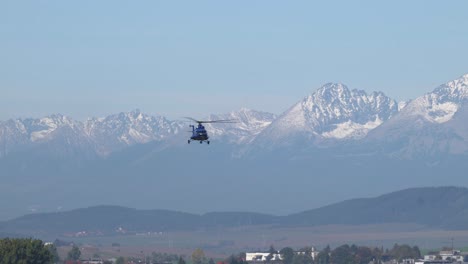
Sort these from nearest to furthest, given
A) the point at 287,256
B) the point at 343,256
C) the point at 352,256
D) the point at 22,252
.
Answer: the point at 22,252, the point at 352,256, the point at 343,256, the point at 287,256

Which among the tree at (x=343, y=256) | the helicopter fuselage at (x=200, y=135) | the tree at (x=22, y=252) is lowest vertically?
the tree at (x=22, y=252)

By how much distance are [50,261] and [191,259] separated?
8360cm

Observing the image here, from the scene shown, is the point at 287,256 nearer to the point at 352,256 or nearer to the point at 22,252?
the point at 352,256

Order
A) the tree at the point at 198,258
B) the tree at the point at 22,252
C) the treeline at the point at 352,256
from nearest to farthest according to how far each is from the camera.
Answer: the tree at the point at 22,252, the treeline at the point at 352,256, the tree at the point at 198,258

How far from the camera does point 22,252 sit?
111 metres

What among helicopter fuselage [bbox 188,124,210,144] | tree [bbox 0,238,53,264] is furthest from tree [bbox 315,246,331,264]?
helicopter fuselage [bbox 188,124,210,144]

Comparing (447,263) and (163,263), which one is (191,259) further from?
(447,263)

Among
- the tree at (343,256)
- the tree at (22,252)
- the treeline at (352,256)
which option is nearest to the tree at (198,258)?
the treeline at (352,256)

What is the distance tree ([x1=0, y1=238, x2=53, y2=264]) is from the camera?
359 ft

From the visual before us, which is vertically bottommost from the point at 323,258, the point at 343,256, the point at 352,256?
the point at 352,256

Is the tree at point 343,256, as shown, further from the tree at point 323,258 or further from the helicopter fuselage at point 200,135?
the helicopter fuselage at point 200,135

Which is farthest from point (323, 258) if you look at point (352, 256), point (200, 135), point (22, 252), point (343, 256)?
point (200, 135)

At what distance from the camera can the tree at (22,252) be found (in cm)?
10956

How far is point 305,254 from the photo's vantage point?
195 meters
